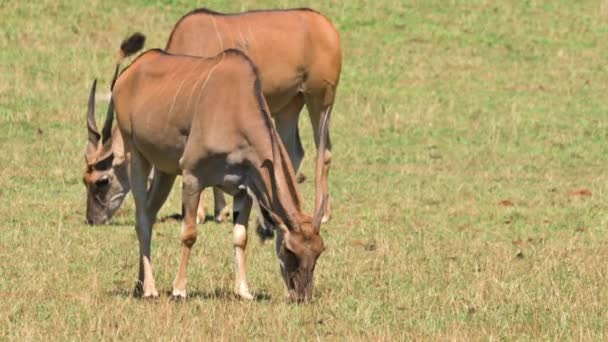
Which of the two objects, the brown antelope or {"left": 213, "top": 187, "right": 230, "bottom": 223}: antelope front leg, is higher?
the brown antelope

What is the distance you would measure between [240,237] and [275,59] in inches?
196

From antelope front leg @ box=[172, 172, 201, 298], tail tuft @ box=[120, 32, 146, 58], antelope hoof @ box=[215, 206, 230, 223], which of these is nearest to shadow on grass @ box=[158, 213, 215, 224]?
antelope hoof @ box=[215, 206, 230, 223]

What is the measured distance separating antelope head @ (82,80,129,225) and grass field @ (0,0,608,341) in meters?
0.24

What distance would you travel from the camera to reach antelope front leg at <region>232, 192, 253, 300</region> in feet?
33.1

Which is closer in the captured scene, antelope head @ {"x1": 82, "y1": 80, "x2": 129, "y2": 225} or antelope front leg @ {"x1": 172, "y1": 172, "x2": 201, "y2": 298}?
antelope front leg @ {"x1": 172, "y1": 172, "x2": 201, "y2": 298}

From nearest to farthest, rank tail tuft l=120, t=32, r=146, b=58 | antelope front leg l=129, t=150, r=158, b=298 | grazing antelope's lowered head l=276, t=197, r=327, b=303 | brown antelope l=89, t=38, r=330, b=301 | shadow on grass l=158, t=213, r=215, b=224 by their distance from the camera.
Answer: grazing antelope's lowered head l=276, t=197, r=327, b=303 → brown antelope l=89, t=38, r=330, b=301 → antelope front leg l=129, t=150, r=158, b=298 → tail tuft l=120, t=32, r=146, b=58 → shadow on grass l=158, t=213, r=215, b=224

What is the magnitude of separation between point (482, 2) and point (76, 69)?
980cm

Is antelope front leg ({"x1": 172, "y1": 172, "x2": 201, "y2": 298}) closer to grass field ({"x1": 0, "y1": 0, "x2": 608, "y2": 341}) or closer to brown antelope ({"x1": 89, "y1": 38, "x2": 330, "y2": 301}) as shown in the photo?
brown antelope ({"x1": 89, "y1": 38, "x2": 330, "y2": 301})

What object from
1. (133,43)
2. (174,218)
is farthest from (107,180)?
(133,43)

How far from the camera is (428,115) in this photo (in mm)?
22047

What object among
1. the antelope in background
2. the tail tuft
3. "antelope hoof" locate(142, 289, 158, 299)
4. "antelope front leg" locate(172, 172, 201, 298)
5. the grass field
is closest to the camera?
the grass field

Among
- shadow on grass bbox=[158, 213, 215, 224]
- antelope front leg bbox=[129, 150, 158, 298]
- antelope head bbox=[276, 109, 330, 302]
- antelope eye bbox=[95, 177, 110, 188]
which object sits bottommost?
shadow on grass bbox=[158, 213, 215, 224]

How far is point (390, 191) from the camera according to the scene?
1644 centimetres

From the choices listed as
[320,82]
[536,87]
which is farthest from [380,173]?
[536,87]
